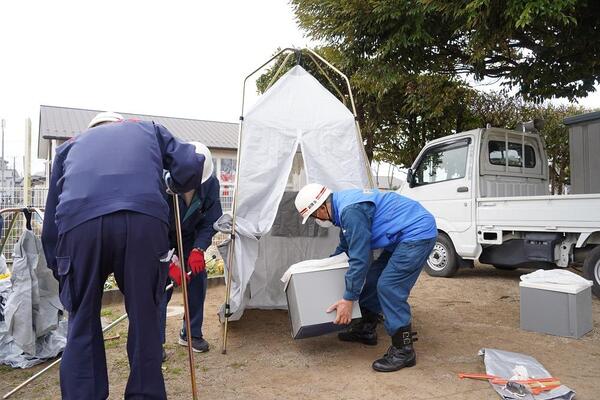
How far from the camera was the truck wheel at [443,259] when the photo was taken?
20.9ft

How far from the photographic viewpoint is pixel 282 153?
12.5 feet

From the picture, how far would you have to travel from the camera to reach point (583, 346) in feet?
11.6

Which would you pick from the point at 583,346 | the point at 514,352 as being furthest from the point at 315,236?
the point at 583,346

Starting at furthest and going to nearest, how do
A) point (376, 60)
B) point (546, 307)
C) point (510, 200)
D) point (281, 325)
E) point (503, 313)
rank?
point (376, 60) < point (510, 200) < point (503, 313) < point (281, 325) < point (546, 307)

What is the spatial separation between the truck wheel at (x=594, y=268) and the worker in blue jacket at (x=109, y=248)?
4.77m

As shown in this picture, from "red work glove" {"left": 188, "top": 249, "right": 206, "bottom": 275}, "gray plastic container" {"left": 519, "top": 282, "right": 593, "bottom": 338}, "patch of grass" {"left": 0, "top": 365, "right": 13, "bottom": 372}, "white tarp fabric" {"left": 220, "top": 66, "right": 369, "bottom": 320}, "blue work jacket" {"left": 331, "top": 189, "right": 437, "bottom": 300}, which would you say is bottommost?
"patch of grass" {"left": 0, "top": 365, "right": 13, "bottom": 372}

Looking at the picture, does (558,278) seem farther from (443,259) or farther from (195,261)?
(195,261)

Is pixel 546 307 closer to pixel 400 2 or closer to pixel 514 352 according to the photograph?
pixel 514 352

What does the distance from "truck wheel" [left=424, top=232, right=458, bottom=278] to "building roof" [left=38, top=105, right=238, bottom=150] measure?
1038cm

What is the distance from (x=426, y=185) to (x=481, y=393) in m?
4.28

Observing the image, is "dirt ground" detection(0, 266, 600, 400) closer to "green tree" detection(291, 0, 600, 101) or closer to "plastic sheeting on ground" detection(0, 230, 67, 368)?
"plastic sheeting on ground" detection(0, 230, 67, 368)

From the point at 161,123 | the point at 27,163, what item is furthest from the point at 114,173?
the point at 161,123

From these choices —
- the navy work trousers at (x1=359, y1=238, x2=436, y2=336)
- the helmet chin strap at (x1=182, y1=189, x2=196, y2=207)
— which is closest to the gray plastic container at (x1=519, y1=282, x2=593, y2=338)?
the navy work trousers at (x1=359, y1=238, x2=436, y2=336)

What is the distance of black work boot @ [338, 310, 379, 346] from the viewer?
3580 millimetres
